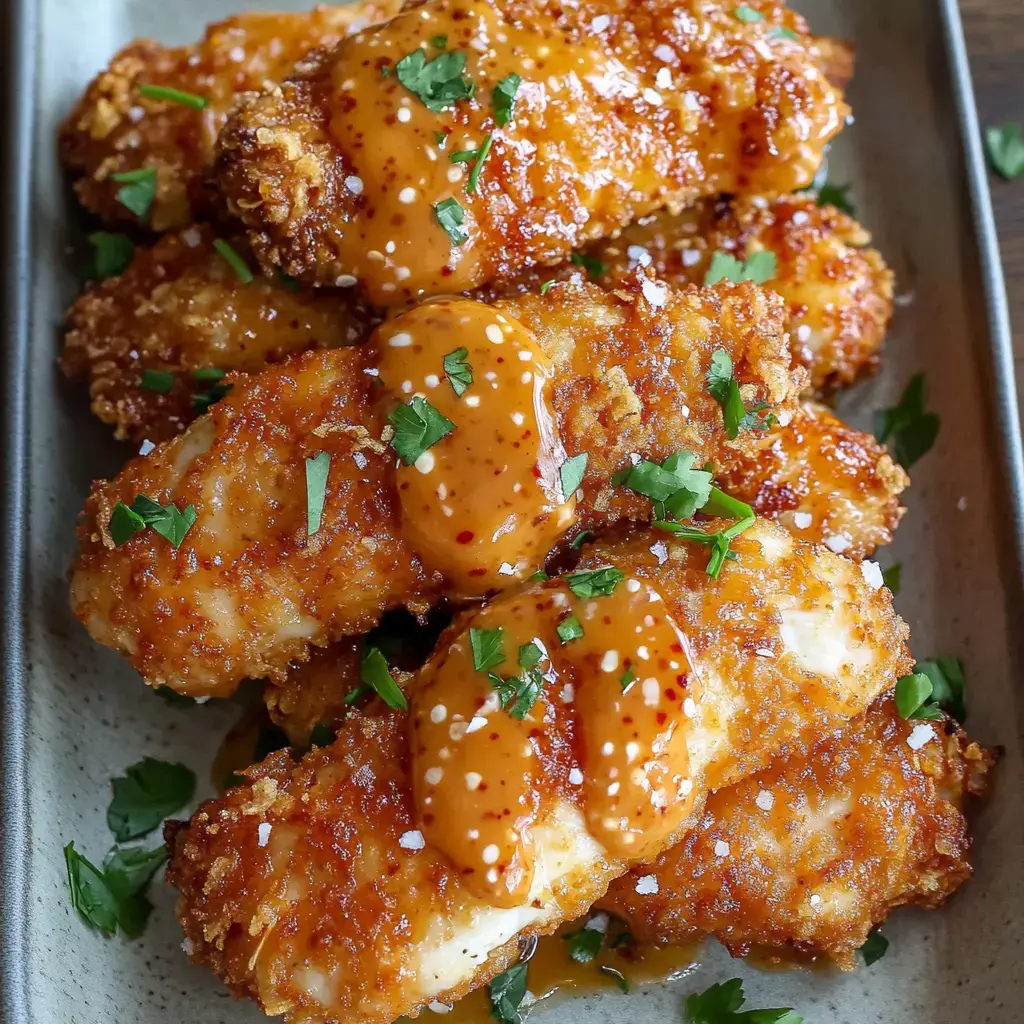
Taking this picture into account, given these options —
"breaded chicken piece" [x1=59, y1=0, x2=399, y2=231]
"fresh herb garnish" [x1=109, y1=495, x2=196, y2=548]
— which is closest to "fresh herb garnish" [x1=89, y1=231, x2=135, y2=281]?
"breaded chicken piece" [x1=59, y1=0, x2=399, y2=231]

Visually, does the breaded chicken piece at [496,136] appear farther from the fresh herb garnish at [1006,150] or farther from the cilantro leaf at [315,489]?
the fresh herb garnish at [1006,150]

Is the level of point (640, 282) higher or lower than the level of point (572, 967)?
higher

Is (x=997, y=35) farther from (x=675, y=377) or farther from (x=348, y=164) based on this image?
(x=348, y=164)

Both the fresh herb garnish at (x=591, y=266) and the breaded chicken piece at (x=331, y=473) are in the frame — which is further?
the fresh herb garnish at (x=591, y=266)

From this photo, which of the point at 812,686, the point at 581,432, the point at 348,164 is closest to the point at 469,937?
the point at 812,686

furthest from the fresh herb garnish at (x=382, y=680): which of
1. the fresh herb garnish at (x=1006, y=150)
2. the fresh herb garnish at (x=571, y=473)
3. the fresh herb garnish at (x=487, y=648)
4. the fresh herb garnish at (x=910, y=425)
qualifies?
the fresh herb garnish at (x=1006, y=150)

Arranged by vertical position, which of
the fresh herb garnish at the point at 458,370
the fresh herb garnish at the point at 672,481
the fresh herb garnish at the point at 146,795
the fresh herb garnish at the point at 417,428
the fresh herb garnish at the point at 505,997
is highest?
the fresh herb garnish at the point at 458,370
